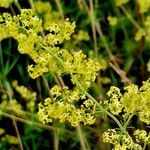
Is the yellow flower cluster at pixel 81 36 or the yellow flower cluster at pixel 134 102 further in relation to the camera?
the yellow flower cluster at pixel 81 36

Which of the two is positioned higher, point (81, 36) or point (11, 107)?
point (81, 36)

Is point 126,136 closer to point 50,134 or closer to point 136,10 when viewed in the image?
point 50,134

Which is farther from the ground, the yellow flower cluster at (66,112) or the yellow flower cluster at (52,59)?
the yellow flower cluster at (52,59)

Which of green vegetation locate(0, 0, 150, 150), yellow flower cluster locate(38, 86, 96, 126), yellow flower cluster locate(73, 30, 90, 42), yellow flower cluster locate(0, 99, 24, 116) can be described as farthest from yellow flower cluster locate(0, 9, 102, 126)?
yellow flower cluster locate(73, 30, 90, 42)

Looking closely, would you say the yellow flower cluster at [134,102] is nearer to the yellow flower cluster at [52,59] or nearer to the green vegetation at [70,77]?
the yellow flower cluster at [52,59]

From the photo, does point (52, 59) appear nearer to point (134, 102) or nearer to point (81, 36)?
point (134, 102)

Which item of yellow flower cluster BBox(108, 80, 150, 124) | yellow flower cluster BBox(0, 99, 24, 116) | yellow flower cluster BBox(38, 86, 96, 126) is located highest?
yellow flower cluster BBox(0, 99, 24, 116)

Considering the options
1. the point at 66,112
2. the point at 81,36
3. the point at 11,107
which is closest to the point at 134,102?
the point at 66,112

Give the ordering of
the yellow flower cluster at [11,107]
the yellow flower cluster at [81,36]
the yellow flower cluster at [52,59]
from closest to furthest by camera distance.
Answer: the yellow flower cluster at [52,59] < the yellow flower cluster at [11,107] < the yellow flower cluster at [81,36]

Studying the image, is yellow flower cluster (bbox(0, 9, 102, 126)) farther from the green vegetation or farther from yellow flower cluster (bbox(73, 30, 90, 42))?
yellow flower cluster (bbox(73, 30, 90, 42))

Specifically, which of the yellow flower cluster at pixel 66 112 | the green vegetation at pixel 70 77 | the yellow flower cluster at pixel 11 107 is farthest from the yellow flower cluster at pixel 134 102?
the yellow flower cluster at pixel 11 107

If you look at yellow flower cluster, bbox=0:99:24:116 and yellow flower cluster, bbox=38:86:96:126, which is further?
yellow flower cluster, bbox=0:99:24:116
